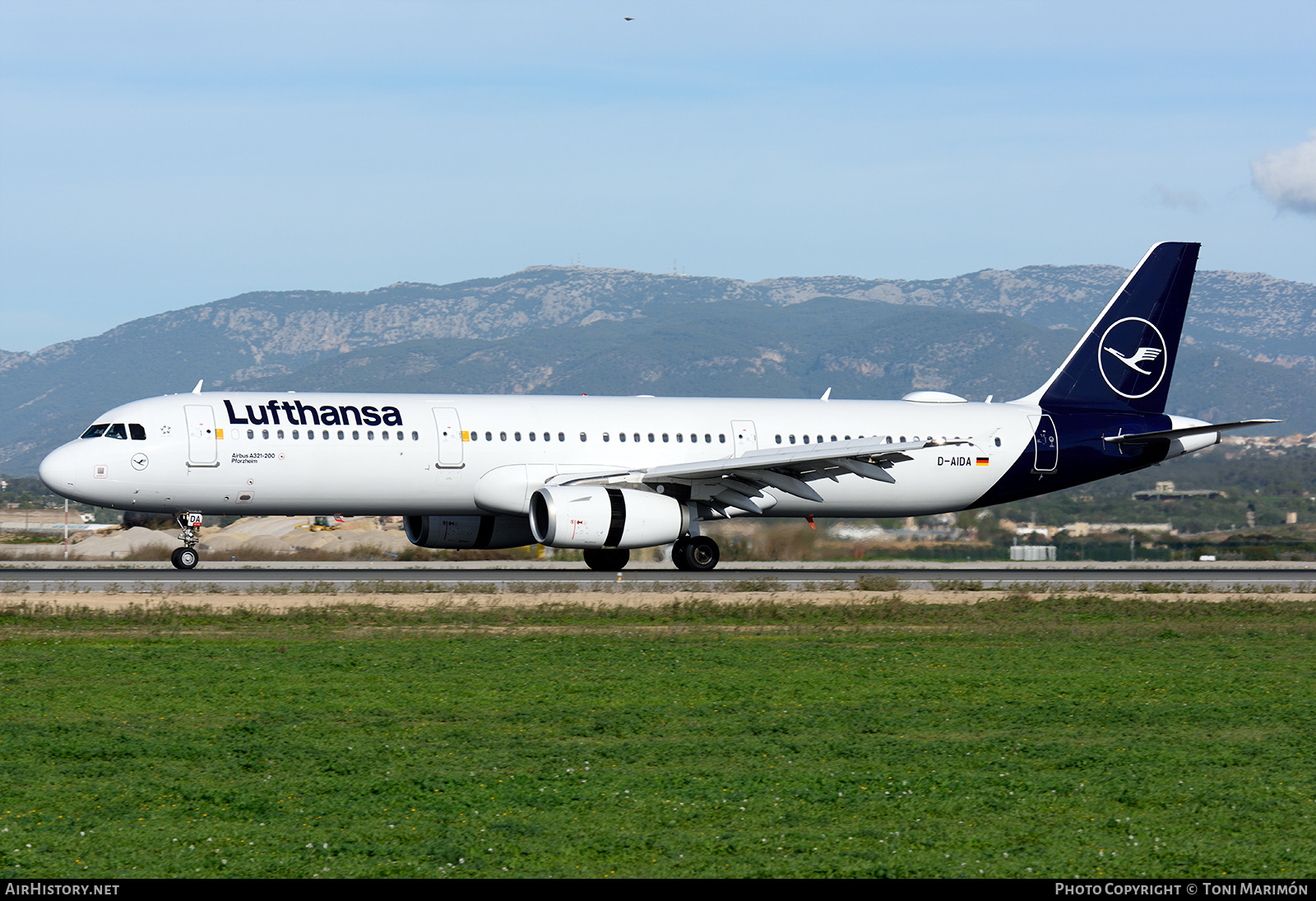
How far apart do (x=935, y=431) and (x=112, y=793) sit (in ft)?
91.6

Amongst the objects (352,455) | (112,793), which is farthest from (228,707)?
(352,455)

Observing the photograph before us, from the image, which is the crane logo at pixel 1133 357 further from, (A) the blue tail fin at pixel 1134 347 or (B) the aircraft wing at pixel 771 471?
(B) the aircraft wing at pixel 771 471

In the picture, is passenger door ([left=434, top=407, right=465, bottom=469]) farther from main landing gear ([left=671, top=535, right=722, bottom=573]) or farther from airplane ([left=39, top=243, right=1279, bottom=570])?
main landing gear ([left=671, top=535, right=722, bottom=573])

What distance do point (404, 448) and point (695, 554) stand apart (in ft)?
23.2

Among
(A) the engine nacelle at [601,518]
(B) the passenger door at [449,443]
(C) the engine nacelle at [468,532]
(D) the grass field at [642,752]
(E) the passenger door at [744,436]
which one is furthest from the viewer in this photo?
(E) the passenger door at [744,436]

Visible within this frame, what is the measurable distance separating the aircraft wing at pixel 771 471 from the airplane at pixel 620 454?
0.20 ft

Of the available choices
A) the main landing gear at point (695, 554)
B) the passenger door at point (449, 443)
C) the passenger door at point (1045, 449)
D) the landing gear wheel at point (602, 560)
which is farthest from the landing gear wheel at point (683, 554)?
the passenger door at point (1045, 449)

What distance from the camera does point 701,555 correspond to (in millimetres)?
32594

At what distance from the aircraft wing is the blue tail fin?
24.5 feet

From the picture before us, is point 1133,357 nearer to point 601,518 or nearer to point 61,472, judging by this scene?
point 601,518

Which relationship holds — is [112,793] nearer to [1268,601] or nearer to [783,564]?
[1268,601]

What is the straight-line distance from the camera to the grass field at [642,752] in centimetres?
840

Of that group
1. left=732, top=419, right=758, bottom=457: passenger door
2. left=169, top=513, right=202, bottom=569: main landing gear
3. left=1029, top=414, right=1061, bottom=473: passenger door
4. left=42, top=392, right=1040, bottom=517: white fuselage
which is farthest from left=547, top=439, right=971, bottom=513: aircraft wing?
left=169, top=513, right=202, bottom=569: main landing gear

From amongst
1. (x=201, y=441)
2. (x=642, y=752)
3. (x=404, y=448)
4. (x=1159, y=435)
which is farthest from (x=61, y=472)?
(x=1159, y=435)
